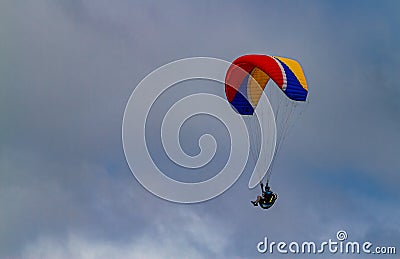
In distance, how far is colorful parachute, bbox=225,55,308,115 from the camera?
195 feet

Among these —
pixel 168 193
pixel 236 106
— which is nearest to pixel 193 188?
pixel 168 193

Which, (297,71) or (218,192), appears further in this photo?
(218,192)

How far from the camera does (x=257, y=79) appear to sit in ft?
216

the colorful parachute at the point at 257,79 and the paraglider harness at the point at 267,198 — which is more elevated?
the colorful parachute at the point at 257,79

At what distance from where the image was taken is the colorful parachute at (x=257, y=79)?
195 feet

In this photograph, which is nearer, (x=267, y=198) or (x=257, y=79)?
(x=267, y=198)

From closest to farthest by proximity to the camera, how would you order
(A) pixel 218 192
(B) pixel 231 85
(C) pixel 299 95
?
(C) pixel 299 95 < (B) pixel 231 85 < (A) pixel 218 192

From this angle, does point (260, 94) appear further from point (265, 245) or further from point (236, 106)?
point (265, 245)

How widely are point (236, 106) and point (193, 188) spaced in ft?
28.2

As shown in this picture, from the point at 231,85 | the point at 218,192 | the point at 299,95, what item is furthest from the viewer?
the point at 218,192

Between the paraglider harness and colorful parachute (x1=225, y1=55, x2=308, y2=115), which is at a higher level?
colorful parachute (x1=225, y1=55, x2=308, y2=115)

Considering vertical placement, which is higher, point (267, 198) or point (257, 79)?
point (257, 79)

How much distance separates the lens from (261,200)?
61.5 m

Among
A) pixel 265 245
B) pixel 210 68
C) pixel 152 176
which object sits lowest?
pixel 265 245
